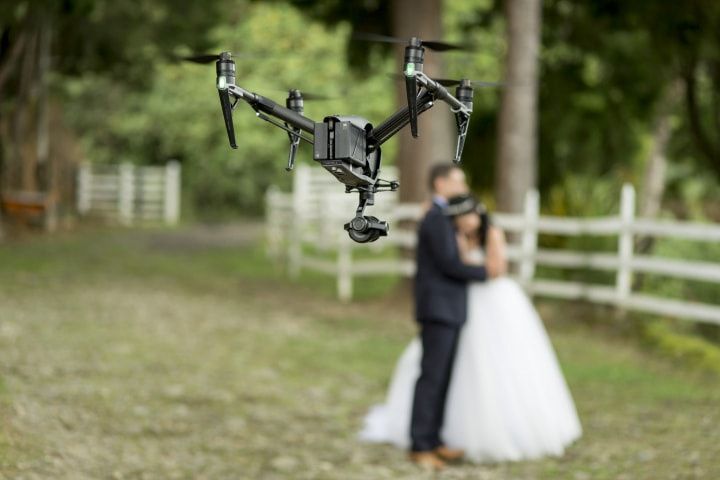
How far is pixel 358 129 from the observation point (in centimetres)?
297

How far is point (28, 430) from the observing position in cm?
677

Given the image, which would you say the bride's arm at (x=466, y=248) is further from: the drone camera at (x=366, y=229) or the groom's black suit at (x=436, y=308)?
the drone camera at (x=366, y=229)

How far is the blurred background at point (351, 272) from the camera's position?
750cm

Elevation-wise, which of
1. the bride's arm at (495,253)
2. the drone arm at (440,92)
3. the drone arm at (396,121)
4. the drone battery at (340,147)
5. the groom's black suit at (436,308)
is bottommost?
the groom's black suit at (436,308)

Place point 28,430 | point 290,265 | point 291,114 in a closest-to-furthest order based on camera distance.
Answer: point 291,114, point 28,430, point 290,265

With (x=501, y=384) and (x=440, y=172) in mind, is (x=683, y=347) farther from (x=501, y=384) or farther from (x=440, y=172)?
(x=440, y=172)

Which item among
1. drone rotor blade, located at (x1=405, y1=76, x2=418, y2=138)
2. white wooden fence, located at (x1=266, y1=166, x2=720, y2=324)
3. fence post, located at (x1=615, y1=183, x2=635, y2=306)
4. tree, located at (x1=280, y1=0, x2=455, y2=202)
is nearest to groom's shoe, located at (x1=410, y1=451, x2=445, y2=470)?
drone rotor blade, located at (x1=405, y1=76, x2=418, y2=138)

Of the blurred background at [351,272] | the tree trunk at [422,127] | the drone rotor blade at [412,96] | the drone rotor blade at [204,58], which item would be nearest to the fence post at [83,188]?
the blurred background at [351,272]

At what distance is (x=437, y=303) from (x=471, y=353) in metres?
0.50

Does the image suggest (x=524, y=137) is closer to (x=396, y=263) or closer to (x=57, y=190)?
(x=396, y=263)

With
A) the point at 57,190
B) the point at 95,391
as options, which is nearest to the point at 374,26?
the point at 95,391

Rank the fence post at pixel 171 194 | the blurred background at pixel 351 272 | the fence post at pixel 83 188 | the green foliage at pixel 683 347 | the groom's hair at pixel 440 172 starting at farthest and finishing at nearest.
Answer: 1. the fence post at pixel 171 194
2. the fence post at pixel 83 188
3. the green foliage at pixel 683 347
4. the blurred background at pixel 351 272
5. the groom's hair at pixel 440 172

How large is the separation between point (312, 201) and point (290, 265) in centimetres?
715

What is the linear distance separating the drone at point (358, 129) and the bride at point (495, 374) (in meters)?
3.77
